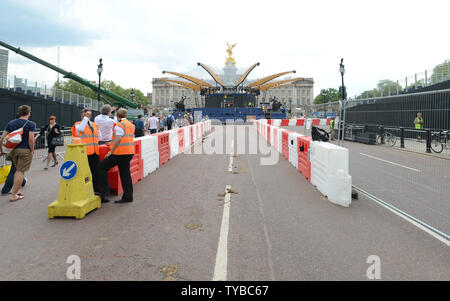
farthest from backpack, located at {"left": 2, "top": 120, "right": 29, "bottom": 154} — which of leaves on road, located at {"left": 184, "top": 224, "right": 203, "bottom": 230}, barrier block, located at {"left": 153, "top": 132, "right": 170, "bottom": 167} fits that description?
barrier block, located at {"left": 153, "top": 132, "right": 170, "bottom": 167}

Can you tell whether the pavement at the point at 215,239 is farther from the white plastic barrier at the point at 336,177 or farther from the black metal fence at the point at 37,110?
the black metal fence at the point at 37,110

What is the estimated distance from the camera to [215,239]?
437 centimetres

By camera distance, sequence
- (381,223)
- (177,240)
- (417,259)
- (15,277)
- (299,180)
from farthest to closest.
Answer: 1. (299,180)
2. (381,223)
3. (177,240)
4. (417,259)
5. (15,277)

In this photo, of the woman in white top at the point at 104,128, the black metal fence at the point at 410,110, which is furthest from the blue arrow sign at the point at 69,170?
the black metal fence at the point at 410,110

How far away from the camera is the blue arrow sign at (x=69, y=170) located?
5418mm

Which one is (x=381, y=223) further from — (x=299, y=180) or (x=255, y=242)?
(x=299, y=180)

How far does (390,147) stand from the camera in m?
18.1

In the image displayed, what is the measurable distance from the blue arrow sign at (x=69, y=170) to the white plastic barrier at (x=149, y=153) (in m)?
3.55

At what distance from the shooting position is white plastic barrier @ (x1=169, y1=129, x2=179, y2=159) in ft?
44.0

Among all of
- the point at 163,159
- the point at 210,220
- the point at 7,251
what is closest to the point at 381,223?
the point at 210,220

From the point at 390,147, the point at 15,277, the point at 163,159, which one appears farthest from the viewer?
the point at 390,147

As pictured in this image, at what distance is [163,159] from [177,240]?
25.7ft

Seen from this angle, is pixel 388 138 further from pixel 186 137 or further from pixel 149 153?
pixel 149 153

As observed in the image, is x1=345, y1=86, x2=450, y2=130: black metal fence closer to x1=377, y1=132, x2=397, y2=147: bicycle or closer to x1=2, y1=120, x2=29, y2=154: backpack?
x1=377, y1=132, x2=397, y2=147: bicycle
